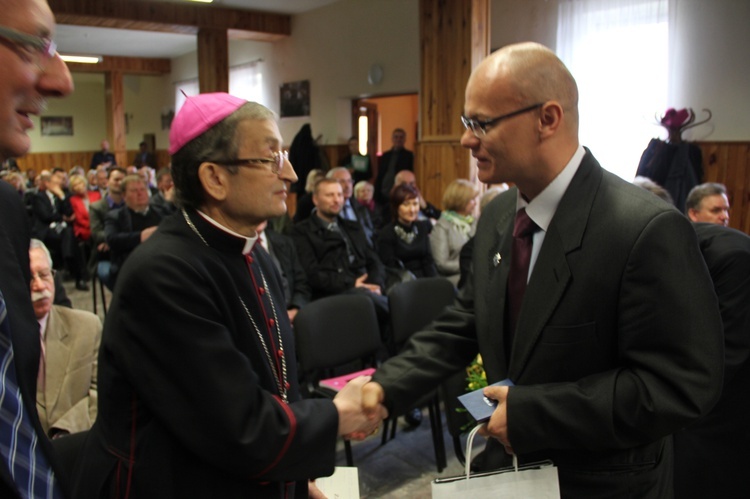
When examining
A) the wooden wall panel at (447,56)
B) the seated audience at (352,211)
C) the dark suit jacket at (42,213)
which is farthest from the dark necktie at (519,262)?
the dark suit jacket at (42,213)

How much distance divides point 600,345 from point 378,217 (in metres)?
5.96

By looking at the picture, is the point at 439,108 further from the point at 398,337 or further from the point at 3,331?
the point at 3,331

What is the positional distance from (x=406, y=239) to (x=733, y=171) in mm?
3225

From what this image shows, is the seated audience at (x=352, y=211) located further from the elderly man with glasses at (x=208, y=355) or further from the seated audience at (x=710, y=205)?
the elderly man with glasses at (x=208, y=355)

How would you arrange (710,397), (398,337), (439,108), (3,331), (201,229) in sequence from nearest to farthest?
(3,331) < (710,397) < (201,229) < (398,337) < (439,108)

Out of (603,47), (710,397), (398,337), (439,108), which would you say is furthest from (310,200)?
(710,397)

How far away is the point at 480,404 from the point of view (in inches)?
50.4

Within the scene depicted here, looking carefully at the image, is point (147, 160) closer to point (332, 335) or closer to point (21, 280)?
point (332, 335)

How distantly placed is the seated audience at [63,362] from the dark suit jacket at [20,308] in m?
1.43

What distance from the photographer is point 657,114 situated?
6027 mm

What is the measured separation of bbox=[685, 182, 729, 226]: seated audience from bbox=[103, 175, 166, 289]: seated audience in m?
3.96

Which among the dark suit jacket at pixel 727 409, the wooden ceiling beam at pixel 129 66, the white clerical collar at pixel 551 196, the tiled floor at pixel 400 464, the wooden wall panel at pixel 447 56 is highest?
the wooden ceiling beam at pixel 129 66

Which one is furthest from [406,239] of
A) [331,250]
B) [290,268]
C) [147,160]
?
[147,160]

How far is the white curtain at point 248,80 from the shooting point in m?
11.8
